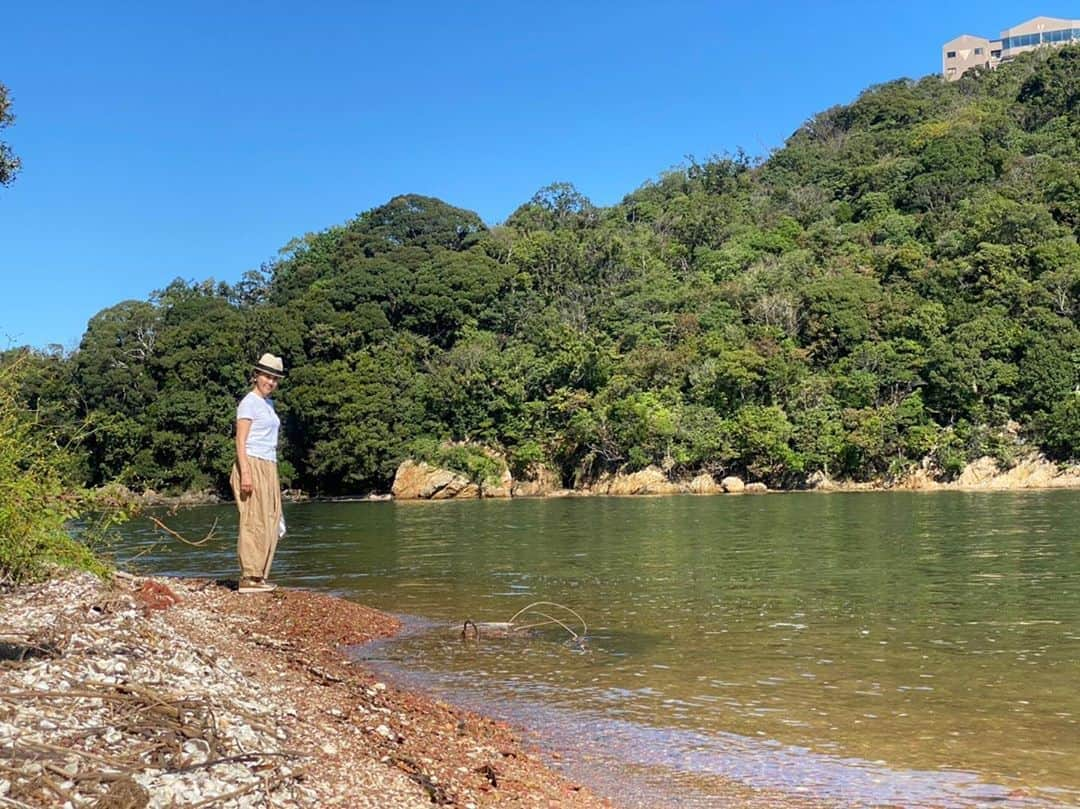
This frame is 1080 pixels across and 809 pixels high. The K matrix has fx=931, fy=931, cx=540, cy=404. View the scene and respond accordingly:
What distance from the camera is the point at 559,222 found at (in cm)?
9794

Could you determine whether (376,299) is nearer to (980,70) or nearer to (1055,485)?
(1055,485)

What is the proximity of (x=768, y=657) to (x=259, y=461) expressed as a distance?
226 inches

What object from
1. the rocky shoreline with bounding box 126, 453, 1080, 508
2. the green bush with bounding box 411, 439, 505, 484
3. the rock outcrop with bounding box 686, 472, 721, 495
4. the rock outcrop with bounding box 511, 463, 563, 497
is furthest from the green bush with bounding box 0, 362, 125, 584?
the rock outcrop with bounding box 511, 463, 563, 497

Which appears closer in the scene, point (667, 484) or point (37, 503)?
A: point (37, 503)

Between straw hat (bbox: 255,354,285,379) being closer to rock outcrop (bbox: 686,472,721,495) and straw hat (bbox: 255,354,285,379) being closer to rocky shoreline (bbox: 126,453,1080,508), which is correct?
rocky shoreline (bbox: 126,453,1080,508)

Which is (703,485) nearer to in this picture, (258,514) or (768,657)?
(258,514)

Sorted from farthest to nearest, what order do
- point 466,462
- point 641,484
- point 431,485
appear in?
point 466,462 → point 431,485 → point 641,484

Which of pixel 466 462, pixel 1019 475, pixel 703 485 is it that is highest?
pixel 466 462

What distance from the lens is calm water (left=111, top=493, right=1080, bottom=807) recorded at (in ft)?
19.2

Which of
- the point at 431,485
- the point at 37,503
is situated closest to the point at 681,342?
the point at 431,485

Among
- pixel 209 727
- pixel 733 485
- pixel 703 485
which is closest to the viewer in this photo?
pixel 209 727

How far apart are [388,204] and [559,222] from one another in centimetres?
1917

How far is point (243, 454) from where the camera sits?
10.0 m

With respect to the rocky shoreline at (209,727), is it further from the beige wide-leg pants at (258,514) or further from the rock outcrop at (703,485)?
the rock outcrop at (703,485)
